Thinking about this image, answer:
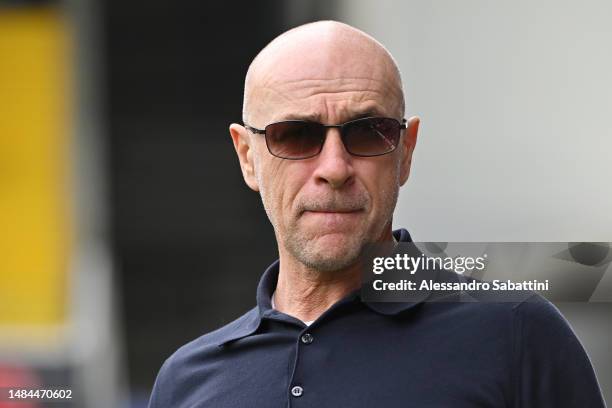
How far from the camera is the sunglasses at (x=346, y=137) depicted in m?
2.33

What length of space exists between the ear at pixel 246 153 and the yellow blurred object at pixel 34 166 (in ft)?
14.3

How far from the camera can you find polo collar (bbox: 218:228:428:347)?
7.63 ft

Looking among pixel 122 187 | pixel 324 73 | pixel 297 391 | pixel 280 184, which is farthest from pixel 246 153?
pixel 122 187

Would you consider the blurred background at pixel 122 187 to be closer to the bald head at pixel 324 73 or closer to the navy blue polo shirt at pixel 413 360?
the bald head at pixel 324 73

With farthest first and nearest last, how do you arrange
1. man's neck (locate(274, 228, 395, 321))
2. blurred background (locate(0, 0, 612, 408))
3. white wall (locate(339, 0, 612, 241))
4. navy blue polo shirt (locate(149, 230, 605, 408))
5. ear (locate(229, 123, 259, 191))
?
1. blurred background (locate(0, 0, 612, 408))
2. white wall (locate(339, 0, 612, 241))
3. ear (locate(229, 123, 259, 191))
4. man's neck (locate(274, 228, 395, 321))
5. navy blue polo shirt (locate(149, 230, 605, 408))

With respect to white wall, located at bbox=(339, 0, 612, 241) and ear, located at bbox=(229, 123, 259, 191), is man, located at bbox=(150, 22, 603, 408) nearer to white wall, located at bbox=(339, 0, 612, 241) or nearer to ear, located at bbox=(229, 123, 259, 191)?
ear, located at bbox=(229, 123, 259, 191)

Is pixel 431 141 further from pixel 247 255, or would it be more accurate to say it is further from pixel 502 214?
pixel 247 255

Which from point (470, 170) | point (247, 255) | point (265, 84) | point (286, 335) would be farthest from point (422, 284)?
point (247, 255)

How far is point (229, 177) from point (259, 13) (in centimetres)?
93

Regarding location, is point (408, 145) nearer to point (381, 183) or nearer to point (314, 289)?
point (381, 183)

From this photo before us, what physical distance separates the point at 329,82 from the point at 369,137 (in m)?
0.14

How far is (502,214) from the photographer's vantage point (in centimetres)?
454

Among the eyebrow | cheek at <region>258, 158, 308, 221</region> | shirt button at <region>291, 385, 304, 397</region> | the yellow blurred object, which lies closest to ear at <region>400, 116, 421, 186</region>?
the eyebrow

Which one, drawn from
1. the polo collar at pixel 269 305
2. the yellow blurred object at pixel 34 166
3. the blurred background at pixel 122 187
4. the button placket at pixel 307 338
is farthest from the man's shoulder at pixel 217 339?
the yellow blurred object at pixel 34 166
